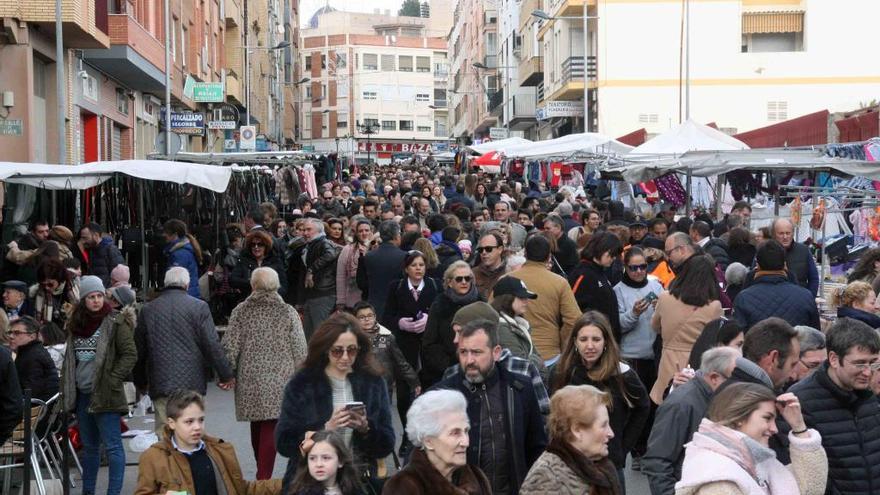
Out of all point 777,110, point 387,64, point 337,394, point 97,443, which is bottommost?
point 97,443

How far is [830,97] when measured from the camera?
4419 cm

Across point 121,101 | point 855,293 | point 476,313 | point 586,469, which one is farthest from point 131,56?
point 586,469

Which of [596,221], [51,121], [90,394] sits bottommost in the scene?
[90,394]

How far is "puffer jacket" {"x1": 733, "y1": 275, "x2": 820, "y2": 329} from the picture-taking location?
8891 millimetres

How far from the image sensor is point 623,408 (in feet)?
22.5

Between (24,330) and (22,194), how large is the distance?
622 centimetres

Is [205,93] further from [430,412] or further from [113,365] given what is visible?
[430,412]

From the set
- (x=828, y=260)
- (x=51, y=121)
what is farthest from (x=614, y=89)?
(x=828, y=260)

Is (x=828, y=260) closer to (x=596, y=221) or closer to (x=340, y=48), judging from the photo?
(x=596, y=221)

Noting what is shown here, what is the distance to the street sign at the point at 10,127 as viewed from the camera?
853 inches

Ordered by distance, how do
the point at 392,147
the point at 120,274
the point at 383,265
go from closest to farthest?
the point at 120,274 → the point at 383,265 → the point at 392,147

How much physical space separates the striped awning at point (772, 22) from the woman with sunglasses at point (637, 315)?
36.5 meters

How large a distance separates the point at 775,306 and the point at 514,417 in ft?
11.5

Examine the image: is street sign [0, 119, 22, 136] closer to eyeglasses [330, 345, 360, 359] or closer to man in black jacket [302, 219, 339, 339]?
man in black jacket [302, 219, 339, 339]
